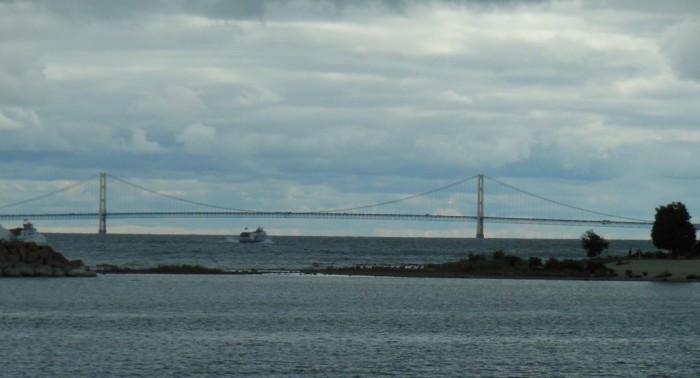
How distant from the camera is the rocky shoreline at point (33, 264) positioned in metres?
85.8

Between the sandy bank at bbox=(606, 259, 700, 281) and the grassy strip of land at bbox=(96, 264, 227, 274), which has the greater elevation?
the sandy bank at bbox=(606, 259, 700, 281)

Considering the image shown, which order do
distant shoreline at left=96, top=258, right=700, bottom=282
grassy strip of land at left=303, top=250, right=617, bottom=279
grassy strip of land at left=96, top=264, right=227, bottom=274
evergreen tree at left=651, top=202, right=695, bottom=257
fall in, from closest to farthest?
1. distant shoreline at left=96, top=258, right=700, bottom=282
2. grassy strip of land at left=303, top=250, right=617, bottom=279
3. grassy strip of land at left=96, top=264, right=227, bottom=274
4. evergreen tree at left=651, top=202, right=695, bottom=257

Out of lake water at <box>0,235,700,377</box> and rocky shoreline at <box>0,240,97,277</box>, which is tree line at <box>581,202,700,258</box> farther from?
rocky shoreline at <box>0,240,97,277</box>

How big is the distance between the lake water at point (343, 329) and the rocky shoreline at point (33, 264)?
13.7 feet

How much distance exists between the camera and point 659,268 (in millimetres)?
95250

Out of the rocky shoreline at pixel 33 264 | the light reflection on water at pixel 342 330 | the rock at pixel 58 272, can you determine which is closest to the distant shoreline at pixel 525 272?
the rocky shoreline at pixel 33 264

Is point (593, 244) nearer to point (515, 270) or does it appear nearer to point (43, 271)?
point (515, 270)

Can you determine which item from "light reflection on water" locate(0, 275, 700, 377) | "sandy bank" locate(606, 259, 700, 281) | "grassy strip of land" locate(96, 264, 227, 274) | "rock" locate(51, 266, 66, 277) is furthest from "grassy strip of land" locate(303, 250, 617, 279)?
"rock" locate(51, 266, 66, 277)

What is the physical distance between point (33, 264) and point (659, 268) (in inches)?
1913

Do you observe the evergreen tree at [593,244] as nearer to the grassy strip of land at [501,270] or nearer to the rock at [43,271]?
the grassy strip of land at [501,270]

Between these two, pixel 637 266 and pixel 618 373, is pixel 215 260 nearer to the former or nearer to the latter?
pixel 637 266

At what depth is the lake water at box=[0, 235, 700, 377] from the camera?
37.8m

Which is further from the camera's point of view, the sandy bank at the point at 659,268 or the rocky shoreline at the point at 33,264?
the sandy bank at the point at 659,268

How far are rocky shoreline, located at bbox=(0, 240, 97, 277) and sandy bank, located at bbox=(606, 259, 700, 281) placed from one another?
136 feet
